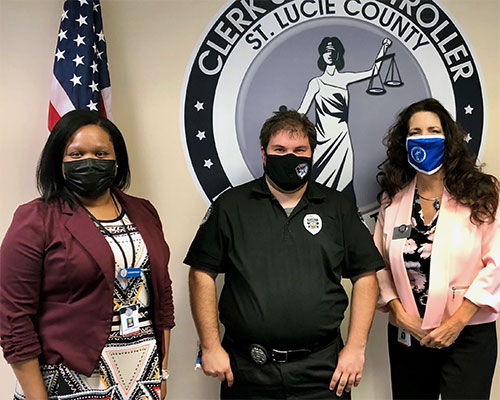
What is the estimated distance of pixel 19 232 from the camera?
1.62 metres

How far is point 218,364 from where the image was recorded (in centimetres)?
210

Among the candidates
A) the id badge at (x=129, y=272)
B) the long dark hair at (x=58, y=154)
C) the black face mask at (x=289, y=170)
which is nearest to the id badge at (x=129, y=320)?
the id badge at (x=129, y=272)

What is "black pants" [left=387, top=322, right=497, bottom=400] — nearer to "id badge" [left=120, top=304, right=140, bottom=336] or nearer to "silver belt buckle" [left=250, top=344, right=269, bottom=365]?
"silver belt buckle" [left=250, top=344, right=269, bottom=365]

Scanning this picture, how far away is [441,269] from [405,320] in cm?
27

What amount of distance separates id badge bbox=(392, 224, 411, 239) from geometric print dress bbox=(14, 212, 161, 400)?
3.65ft

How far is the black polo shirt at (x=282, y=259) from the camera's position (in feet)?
6.72

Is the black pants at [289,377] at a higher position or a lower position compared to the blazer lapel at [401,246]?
lower

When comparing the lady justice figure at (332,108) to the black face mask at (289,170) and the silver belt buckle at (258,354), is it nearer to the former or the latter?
the black face mask at (289,170)

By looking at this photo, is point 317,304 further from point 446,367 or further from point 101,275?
point 101,275

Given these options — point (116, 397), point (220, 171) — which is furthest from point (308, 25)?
point (116, 397)

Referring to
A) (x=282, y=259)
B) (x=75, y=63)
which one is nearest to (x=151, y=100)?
(x=75, y=63)

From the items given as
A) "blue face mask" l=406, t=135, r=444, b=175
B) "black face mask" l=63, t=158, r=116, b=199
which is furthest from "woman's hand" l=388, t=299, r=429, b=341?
"black face mask" l=63, t=158, r=116, b=199

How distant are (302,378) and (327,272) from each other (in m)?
0.43

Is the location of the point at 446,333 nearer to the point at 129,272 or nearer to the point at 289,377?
the point at 289,377
